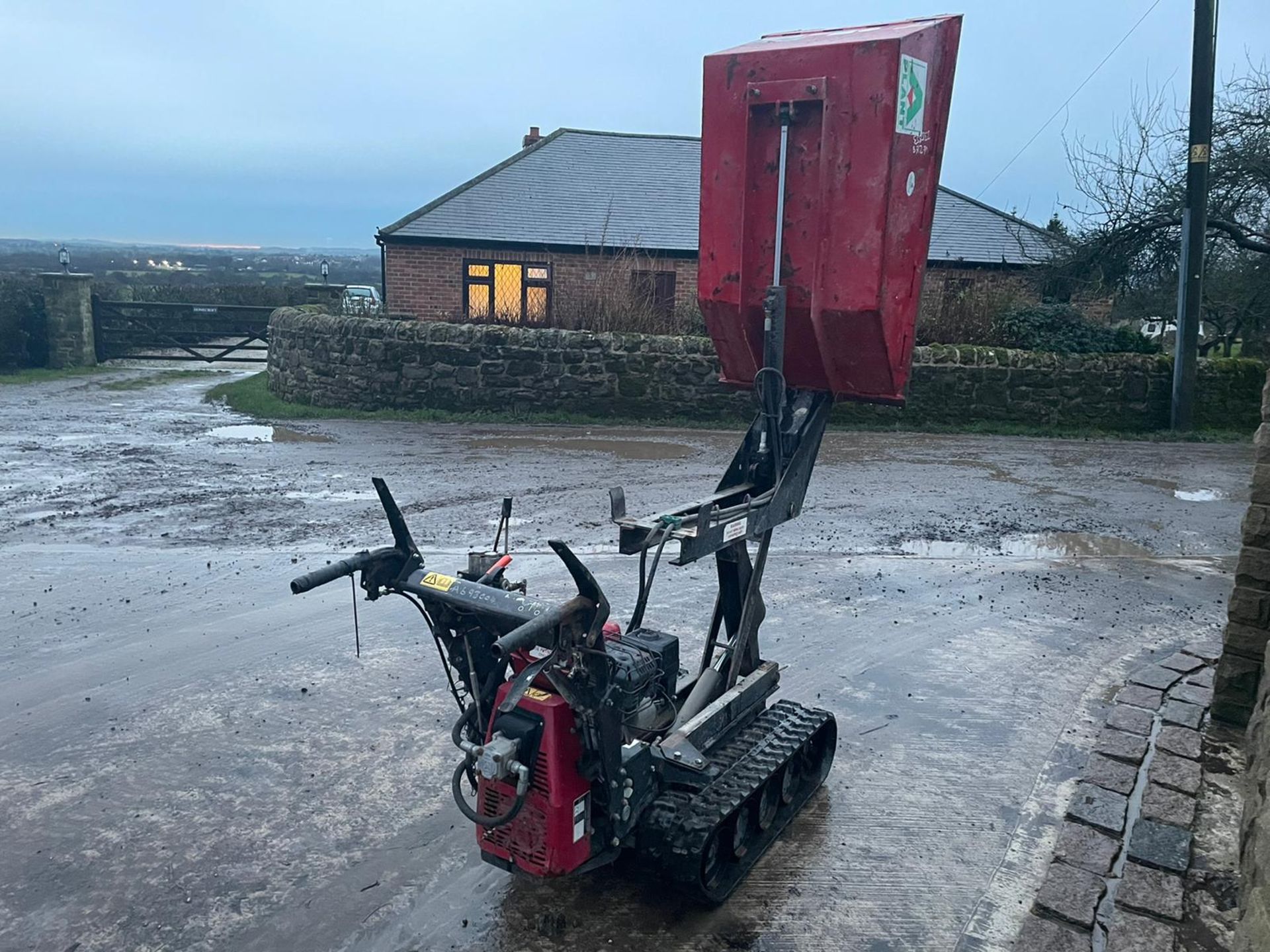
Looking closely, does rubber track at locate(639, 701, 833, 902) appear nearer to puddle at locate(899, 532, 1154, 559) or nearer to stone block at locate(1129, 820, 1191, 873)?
stone block at locate(1129, 820, 1191, 873)

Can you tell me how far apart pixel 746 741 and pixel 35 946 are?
2.83 m

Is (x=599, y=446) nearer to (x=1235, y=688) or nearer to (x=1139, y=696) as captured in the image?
(x=1139, y=696)

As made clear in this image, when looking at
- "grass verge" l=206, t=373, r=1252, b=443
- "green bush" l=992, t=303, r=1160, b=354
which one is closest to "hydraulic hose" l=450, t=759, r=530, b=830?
"grass verge" l=206, t=373, r=1252, b=443

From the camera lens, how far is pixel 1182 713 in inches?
213

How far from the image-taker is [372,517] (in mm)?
9289

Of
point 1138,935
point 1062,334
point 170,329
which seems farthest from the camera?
point 170,329

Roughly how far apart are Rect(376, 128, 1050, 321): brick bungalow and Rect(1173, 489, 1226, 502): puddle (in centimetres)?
859

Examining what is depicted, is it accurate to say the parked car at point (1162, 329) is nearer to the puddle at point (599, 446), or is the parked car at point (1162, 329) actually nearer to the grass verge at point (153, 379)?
the puddle at point (599, 446)

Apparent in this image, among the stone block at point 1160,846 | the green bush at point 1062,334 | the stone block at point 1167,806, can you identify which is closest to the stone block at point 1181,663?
the stone block at point 1167,806

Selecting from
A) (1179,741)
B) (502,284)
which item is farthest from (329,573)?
(502,284)

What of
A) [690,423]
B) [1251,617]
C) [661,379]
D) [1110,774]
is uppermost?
[661,379]

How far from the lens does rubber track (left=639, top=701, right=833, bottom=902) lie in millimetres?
3684

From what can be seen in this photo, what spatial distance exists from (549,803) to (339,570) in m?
1.14

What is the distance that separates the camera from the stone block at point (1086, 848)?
13.3 feet
